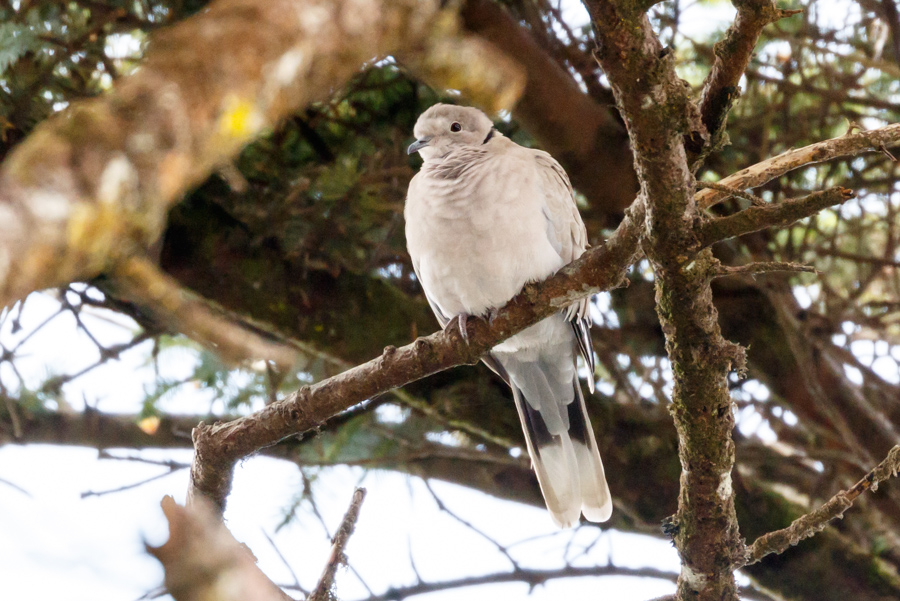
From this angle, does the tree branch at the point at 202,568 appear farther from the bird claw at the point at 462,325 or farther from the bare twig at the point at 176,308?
the bird claw at the point at 462,325

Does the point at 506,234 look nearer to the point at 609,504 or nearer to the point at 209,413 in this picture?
the point at 609,504

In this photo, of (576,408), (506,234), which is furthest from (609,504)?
(506,234)

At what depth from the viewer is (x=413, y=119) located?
3135mm

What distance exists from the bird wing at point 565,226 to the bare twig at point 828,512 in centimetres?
91

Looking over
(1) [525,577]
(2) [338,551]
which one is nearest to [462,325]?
(2) [338,551]

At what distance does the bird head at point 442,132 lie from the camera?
8.72 feet

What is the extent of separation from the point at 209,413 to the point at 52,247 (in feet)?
9.32

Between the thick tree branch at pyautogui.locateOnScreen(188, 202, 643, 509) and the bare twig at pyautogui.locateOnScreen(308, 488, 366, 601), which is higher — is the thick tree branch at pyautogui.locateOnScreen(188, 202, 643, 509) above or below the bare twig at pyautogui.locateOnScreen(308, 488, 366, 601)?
above

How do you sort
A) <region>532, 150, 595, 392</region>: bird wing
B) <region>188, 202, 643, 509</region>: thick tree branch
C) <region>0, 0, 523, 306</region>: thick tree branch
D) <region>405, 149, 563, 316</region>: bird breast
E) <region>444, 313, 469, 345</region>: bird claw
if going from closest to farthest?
<region>0, 0, 523, 306</region>: thick tree branch
<region>188, 202, 643, 509</region>: thick tree branch
<region>444, 313, 469, 345</region>: bird claw
<region>405, 149, 563, 316</region>: bird breast
<region>532, 150, 595, 392</region>: bird wing

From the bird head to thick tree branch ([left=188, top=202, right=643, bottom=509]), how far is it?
942 millimetres

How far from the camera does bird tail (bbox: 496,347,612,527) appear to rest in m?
2.42

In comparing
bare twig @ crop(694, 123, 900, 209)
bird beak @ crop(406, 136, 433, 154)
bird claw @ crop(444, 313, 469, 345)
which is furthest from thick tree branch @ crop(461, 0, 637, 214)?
bare twig @ crop(694, 123, 900, 209)

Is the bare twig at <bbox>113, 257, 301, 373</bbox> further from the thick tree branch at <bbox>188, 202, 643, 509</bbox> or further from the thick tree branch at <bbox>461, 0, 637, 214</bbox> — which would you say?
the thick tree branch at <bbox>461, 0, 637, 214</bbox>

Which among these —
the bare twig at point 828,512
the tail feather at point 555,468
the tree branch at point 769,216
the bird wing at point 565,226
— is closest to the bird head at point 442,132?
the bird wing at point 565,226
